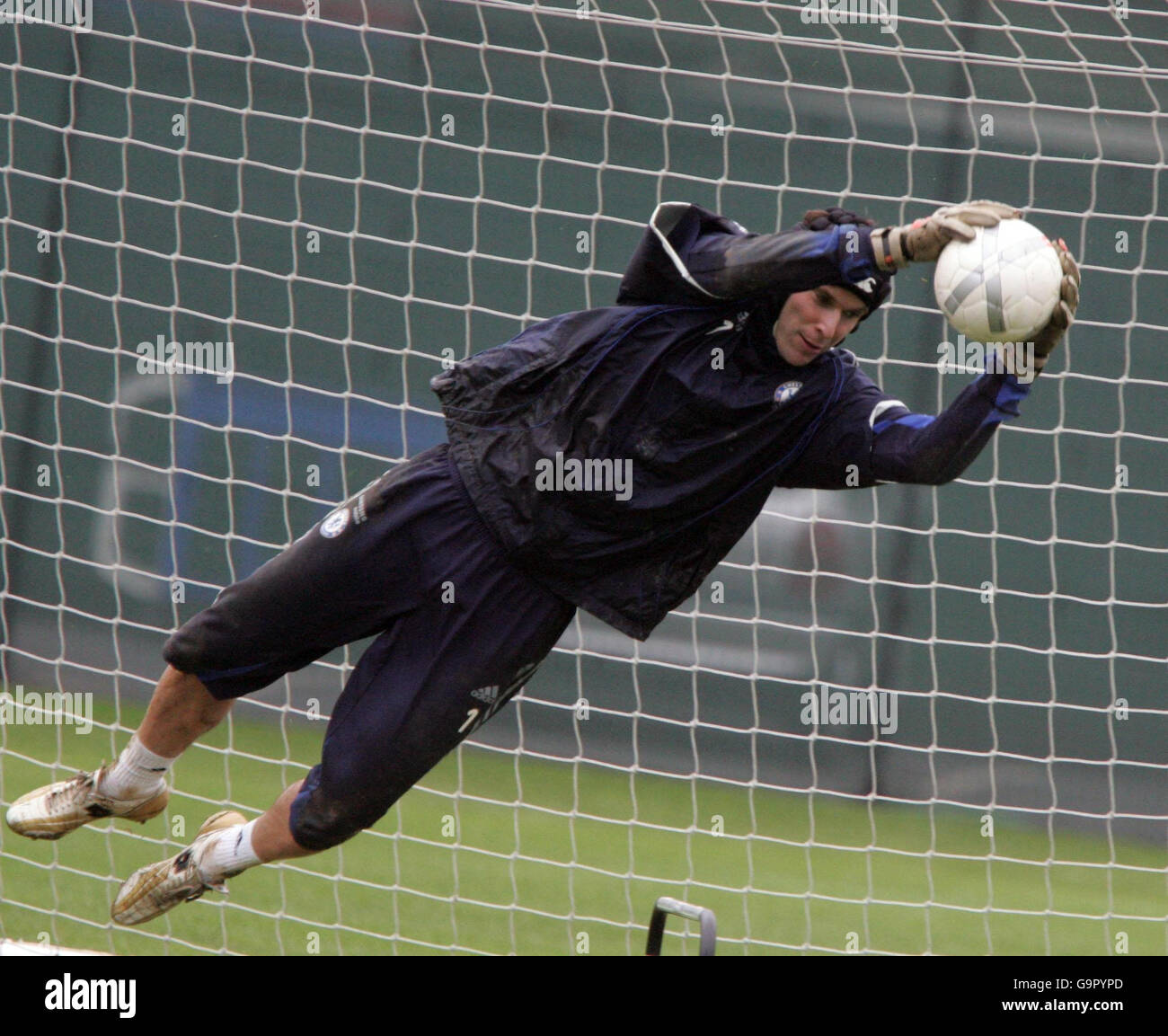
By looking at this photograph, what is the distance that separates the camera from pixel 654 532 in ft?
11.7

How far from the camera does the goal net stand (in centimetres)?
654

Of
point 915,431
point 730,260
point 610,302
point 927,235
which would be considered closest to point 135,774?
point 730,260

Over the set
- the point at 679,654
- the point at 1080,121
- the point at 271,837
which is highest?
the point at 1080,121

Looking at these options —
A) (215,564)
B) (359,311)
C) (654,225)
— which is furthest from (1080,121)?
(215,564)

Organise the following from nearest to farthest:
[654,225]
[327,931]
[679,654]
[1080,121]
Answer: [654,225]
[327,931]
[1080,121]
[679,654]

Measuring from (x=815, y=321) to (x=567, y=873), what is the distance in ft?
10.9

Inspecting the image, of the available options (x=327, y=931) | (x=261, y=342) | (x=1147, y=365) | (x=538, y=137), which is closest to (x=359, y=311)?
(x=261, y=342)

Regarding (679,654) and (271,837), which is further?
(679,654)

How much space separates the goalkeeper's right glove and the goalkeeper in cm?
31

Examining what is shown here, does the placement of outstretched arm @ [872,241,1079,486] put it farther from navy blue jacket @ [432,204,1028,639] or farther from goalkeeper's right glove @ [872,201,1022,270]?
goalkeeper's right glove @ [872,201,1022,270]

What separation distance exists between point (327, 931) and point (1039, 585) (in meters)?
3.58

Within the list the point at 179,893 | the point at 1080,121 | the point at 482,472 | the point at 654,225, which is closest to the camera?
the point at 654,225

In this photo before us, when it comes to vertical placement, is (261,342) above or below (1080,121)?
below

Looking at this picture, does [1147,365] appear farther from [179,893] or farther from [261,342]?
[179,893]
